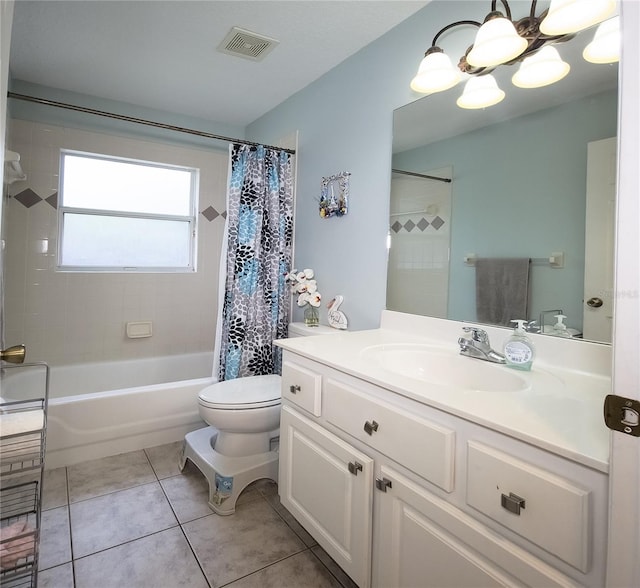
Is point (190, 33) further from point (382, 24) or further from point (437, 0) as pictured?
point (437, 0)

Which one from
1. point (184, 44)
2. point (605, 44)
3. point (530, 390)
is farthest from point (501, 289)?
point (184, 44)

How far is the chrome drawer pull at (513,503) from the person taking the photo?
0.73 meters

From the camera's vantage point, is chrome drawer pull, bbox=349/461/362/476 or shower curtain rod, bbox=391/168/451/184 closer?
chrome drawer pull, bbox=349/461/362/476

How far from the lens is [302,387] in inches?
55.3

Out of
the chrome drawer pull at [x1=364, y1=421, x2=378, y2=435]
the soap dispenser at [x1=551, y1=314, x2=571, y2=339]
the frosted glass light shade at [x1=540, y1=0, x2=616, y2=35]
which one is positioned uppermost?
the frosted glass light shade at [x1=540, y1=0, x2=616, y2=35]

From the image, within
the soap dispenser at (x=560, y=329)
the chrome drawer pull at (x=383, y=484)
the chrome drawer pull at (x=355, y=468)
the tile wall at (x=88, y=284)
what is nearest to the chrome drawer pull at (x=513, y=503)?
the chrome drawer pull at (x=383, y=484)

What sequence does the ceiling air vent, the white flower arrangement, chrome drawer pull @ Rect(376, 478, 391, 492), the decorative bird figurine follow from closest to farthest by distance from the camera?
1. chrome drawer pull @ Rect(376, 478, 391, 492)
2. the ceiling air vent
3. the decorative bird figurine
4. the white flower arrangement

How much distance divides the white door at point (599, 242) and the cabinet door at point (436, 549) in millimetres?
693

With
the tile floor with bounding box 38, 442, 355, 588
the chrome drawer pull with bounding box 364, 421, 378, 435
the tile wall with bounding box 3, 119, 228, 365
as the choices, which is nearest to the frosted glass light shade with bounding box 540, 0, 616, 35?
the chrome drawer pull with bounding box 364, 421, 378, 435

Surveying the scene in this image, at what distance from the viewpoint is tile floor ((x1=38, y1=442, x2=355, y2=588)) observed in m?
1.35

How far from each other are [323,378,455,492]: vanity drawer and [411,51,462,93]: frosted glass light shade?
124 centimetres

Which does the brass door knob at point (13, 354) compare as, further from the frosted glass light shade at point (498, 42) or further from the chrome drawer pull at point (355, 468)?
the frosted glass light shade at point (498, 42)

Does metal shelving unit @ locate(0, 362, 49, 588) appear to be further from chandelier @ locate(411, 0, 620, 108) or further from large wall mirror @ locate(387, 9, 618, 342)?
chandelier @ locate(411, 0, 620, 108)

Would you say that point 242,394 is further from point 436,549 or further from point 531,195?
point 531,195
